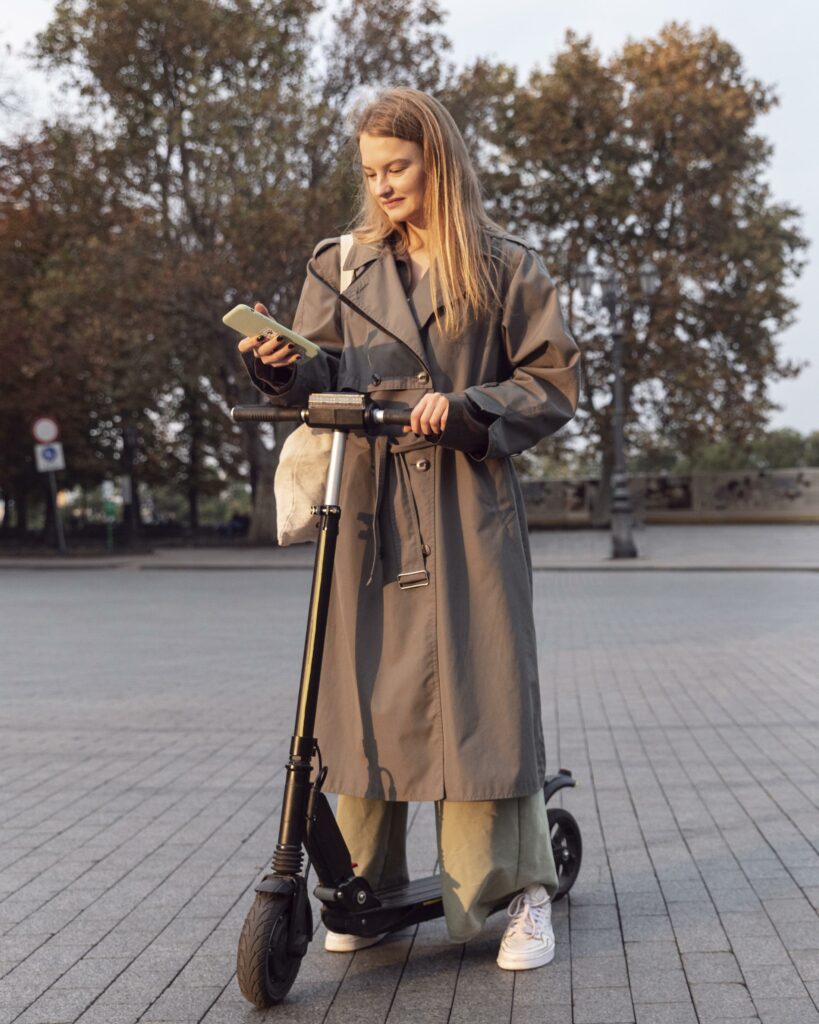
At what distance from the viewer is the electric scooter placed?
10.5 feet

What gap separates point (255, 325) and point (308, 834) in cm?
118

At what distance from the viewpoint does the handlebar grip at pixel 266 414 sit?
327cm

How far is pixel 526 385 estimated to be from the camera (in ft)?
11.1

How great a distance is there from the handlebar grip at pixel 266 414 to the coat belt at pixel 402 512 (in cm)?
26

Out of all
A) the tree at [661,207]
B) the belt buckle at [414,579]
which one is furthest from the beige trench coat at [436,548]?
the tree at [661,207]

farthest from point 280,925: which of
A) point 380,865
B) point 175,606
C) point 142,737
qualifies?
point 175,606

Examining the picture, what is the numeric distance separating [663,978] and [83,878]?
2.01 m

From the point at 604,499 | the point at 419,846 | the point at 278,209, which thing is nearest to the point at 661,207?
the point at 604,499

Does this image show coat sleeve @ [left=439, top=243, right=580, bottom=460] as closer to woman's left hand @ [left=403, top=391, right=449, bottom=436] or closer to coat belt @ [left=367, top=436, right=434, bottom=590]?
woman's left hand @ [left=403, top=391, right=449, bottom=436]

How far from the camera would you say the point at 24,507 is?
153 ft

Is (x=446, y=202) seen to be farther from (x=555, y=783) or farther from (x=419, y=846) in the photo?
(x=419, y=846)

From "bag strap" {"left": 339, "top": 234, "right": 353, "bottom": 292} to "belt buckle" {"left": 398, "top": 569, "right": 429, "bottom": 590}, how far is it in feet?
2.41

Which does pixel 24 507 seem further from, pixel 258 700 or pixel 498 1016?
pixel 498 1016

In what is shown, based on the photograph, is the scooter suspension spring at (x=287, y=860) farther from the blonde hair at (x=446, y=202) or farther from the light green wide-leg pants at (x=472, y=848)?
the blonde hair at (x=446, y=202)
